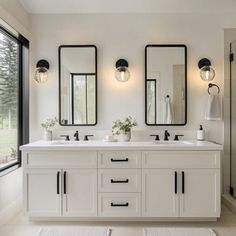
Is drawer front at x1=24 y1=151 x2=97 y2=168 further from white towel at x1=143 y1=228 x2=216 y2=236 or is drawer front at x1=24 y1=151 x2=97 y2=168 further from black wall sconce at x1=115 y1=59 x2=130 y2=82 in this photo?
black wall sconce at x1=115 y1=59 x2=130 y2=82

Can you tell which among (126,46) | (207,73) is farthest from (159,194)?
(126,46)

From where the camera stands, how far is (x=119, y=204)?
8.29 ft

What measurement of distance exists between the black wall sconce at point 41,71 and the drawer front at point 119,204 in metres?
1.54

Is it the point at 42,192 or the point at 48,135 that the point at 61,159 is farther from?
the point at 48,135

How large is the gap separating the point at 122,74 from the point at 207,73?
1.01m

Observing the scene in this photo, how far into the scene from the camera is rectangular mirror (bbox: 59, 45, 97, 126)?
309 cm

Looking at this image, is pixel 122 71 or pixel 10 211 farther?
pixel 122 71

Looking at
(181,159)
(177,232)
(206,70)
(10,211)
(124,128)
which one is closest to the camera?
(177,232)

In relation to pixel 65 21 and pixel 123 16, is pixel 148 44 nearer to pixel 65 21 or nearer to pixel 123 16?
pixel 123 16

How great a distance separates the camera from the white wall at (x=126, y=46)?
122 inches

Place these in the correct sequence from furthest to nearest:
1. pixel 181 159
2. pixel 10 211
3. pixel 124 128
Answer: pixel 124 128 → pixel 10 211 → pixel 181 159

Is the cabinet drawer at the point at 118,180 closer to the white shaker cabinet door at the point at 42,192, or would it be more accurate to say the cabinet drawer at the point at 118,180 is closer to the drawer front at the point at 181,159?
the drawer front at the point at 181,159

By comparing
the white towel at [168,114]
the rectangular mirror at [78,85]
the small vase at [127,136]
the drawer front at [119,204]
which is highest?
the rectangular mirror at [78,85]

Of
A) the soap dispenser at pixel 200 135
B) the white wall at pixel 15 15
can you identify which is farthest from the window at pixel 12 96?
the soap dispenser at pixel 200 135
